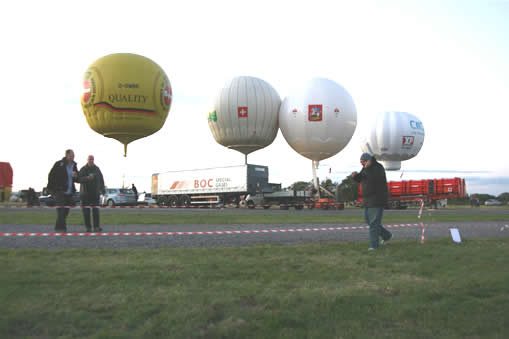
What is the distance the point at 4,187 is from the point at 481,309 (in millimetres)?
38257

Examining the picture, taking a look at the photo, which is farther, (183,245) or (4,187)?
(4,187)

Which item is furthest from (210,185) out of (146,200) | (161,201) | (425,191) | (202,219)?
(202,219)

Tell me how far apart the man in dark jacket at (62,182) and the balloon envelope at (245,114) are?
27.3 m

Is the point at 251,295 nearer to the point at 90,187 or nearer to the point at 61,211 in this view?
the point at 90,187

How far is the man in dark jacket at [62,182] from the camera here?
1031cm

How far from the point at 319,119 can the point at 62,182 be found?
2702cm

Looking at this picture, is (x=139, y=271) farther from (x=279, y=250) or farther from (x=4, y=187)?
(x=4, y=187)

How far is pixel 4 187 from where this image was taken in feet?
113

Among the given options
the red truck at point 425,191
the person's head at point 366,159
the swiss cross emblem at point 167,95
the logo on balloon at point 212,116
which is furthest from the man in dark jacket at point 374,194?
the logo on balloon at point 212,116

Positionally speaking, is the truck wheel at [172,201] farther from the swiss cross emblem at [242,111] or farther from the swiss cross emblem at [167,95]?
the swiss cross emblem at [167,95]

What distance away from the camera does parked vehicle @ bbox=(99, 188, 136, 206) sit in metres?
37.0

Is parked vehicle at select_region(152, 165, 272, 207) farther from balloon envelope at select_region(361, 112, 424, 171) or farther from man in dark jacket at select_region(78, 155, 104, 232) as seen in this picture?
man in dark jacket at select_region(78, 155, 104, 232)

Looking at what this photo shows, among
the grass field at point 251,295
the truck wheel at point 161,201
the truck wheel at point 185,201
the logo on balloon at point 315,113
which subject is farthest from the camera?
the truck wheel at point 161,201

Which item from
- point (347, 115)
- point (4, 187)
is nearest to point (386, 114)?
point (347, 115)
